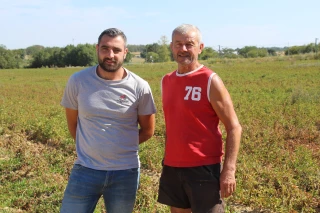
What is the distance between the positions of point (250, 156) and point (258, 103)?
5.56 m

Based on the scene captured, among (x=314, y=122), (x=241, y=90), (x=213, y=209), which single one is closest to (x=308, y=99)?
(x=314, y=122)

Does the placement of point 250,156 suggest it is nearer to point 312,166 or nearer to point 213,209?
point 312,166

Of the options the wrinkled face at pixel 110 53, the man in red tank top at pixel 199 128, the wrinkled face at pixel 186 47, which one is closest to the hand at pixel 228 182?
the man in red tank top at pixel 199 128

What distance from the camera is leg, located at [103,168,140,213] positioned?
2.80 m

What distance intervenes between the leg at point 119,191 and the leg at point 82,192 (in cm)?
9

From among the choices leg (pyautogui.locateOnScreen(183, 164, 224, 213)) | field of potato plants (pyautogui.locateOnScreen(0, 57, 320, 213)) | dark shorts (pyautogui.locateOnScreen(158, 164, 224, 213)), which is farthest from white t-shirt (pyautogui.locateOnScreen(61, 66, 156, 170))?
field of potato plants (pyautogui.locateOnScreen(0, 57, 320, 213))

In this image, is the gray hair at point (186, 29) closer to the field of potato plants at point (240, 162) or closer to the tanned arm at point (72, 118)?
the tanned arm at point (72, 118)

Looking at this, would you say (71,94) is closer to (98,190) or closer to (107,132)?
(107,132)

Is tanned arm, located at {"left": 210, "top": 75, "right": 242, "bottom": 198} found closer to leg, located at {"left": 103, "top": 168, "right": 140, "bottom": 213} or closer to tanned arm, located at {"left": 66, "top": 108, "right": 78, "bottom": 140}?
leg, located at {"left": 103, "top": 168, "right": 140, "bottom": 213}

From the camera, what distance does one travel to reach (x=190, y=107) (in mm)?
2711

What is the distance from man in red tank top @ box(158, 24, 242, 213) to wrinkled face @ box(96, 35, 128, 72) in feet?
1.38

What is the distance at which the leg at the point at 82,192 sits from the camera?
108 inches

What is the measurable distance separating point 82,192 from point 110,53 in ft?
3.44

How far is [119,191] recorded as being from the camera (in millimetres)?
2803
